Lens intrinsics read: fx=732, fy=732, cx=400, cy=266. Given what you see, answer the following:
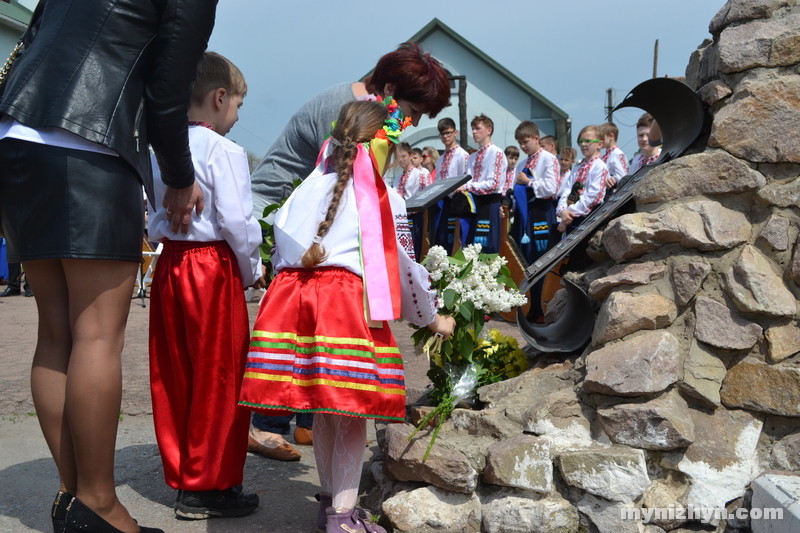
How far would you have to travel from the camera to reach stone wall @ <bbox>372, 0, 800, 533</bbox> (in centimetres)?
249

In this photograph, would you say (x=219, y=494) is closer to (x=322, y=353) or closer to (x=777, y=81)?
(x=322, y=353)

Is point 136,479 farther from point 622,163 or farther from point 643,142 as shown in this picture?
point 622,163

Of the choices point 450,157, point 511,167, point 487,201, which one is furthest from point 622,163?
point 511,167

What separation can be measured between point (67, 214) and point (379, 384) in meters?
1.07

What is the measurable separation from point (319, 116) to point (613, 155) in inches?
224

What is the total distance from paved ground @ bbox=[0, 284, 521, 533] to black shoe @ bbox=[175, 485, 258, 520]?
3cm

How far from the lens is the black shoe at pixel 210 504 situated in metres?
2.68

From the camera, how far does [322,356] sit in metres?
2.37

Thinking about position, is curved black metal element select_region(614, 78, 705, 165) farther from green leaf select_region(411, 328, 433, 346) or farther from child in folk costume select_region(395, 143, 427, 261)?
child in folk costume select_region(395, 143, 427, 261)

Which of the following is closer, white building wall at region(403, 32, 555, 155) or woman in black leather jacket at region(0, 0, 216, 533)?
woman in black leather jacket at region(0, 0, 216, 533)

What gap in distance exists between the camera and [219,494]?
107 inches

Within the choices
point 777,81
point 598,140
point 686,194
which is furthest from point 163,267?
point 598,140

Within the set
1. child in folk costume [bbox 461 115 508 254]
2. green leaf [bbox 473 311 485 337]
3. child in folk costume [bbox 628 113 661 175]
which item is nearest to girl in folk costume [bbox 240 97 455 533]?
green leaf [bbox 473 311 485 337]

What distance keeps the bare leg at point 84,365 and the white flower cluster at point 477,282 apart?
1262 millimetres
